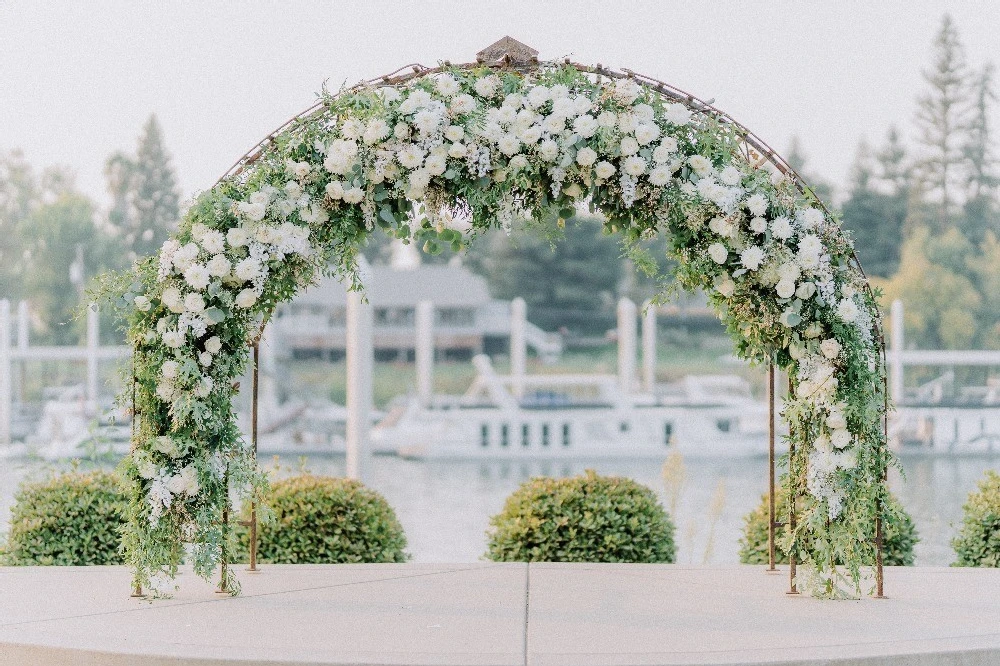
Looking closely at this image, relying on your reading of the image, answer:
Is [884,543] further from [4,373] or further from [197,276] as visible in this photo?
[4,373]

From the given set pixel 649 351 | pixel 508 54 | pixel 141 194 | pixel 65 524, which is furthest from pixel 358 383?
pixel 141 194

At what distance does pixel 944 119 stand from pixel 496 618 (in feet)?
61.6

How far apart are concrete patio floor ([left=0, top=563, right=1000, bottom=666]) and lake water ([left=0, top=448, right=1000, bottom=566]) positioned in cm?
952

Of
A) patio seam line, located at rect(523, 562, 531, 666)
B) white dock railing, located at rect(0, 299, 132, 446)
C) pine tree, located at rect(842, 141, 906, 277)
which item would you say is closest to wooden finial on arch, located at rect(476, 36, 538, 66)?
patio seam line, located at rect(523, 562, 531, 666)

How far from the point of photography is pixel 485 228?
365cm

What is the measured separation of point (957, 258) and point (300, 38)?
12.6 m

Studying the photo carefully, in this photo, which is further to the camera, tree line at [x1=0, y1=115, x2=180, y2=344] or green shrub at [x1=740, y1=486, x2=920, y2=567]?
tree line at [x1=0, y1=115, x2=180, y2=344]

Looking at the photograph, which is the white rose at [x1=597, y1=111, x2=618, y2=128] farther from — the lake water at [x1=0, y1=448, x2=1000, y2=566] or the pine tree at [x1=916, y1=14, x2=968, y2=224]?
the pine tree at [x1=916, y1=14, x2=968, y2=224]

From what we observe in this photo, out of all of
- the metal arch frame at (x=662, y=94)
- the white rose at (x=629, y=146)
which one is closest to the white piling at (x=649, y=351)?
the metal arch frame at (x=662, y=94)

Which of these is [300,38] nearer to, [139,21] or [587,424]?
[139,21]

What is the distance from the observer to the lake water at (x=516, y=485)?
14.5 meters

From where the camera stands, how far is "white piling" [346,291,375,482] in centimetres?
713

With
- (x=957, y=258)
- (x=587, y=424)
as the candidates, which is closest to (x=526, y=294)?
(x=587, y=424)

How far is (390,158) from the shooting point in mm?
3408
